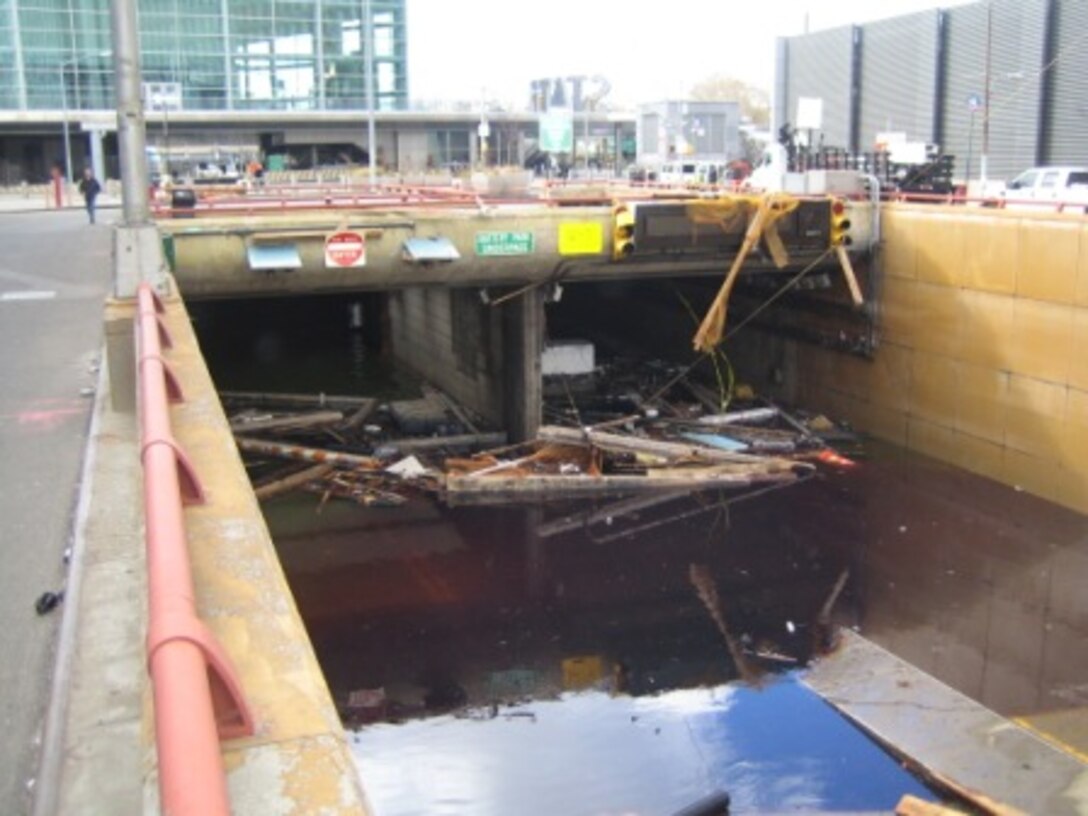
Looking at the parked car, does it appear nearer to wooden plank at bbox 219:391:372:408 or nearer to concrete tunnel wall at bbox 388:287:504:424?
concrete tunnel wall at bbox 388:287:504:424

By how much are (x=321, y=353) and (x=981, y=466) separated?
68.9 ft

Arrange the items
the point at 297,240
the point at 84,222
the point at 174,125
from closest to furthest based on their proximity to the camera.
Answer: the point at 297,240
the point at 84,222
the point at 174,125

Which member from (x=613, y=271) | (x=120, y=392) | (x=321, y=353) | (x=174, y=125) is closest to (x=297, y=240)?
(x=613, y=271)

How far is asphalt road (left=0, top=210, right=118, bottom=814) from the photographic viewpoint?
14.5ft

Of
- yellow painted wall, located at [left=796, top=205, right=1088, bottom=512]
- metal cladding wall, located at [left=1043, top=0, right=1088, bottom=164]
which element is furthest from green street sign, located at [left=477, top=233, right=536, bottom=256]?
metal cladding wall, located at [left=1043, top=0, right=1088, bottom=164]

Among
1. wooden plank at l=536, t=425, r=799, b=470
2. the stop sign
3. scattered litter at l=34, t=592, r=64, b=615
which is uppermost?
the stop sign

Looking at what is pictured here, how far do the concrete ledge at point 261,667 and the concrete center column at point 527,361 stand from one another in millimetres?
15924

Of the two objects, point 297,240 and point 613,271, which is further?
point 613,271

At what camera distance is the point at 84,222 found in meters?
34.3

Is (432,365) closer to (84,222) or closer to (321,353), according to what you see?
(321,353)

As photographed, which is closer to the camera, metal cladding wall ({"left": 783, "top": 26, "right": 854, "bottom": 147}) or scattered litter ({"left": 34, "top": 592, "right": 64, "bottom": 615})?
scattered litter ({"left": 34, "top": 592, "right": 64, "bottom": 615})

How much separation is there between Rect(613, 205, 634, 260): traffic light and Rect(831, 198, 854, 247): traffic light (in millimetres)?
3850

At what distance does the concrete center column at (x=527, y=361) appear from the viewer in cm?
2256

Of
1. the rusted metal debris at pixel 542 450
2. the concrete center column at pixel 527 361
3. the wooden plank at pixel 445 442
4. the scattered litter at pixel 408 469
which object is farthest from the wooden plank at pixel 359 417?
the concrete center column at pixel 527 361
